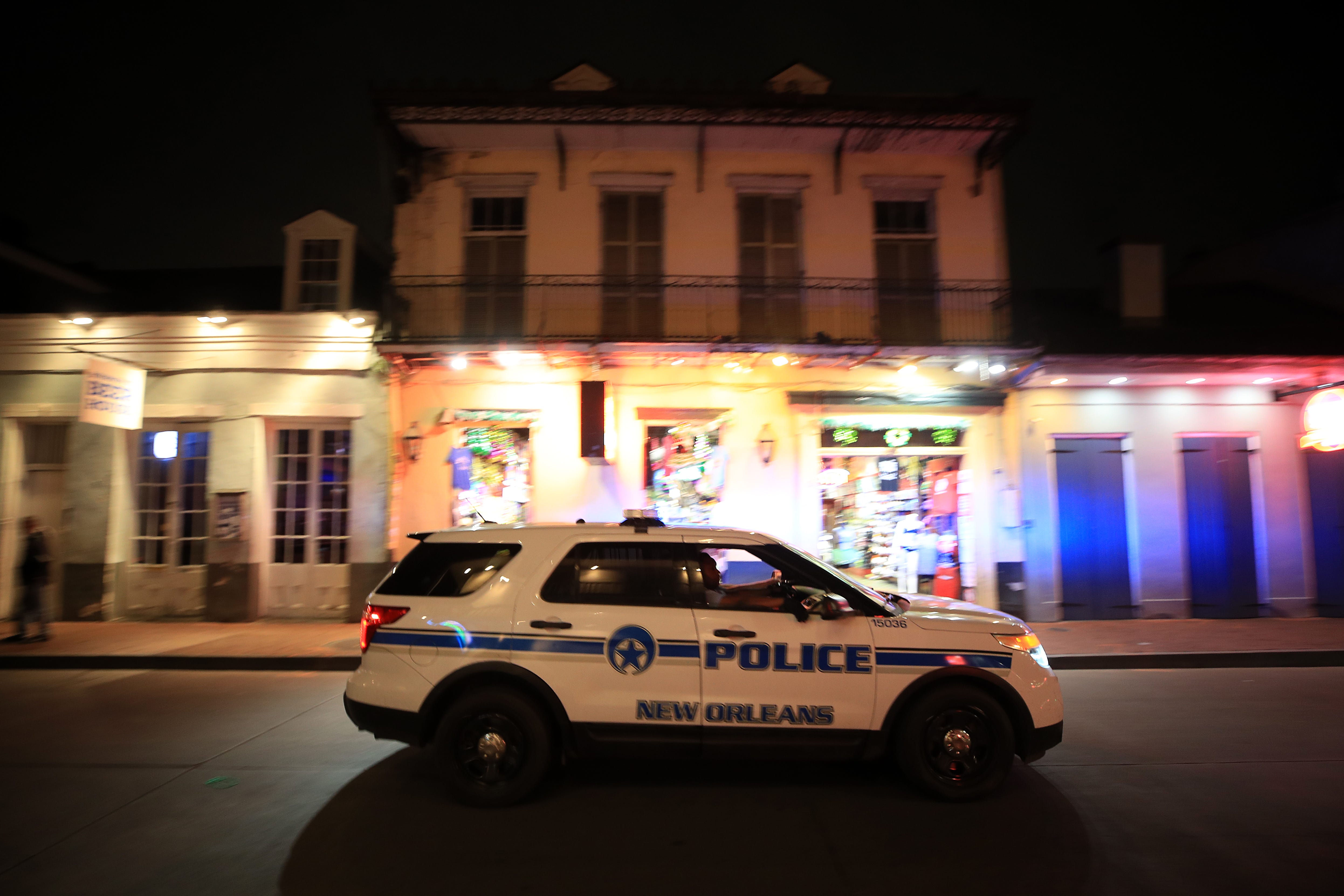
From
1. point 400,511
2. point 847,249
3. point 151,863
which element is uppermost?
point 847,249

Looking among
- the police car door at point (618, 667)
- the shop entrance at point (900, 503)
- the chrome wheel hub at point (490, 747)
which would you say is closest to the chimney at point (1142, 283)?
the shop entrance at point (900, 503)

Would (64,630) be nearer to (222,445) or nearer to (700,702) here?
(222,445)

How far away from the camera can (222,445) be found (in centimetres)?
1116

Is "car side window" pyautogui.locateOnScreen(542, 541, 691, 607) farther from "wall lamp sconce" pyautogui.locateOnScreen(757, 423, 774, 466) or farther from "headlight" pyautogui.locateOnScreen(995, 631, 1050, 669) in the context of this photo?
"wall lamp sconce" pyautogui.locateOnScreen(757, 423, 774, 466)

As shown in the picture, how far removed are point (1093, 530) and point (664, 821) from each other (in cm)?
991

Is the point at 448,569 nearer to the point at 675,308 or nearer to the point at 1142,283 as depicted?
the point at 675,308

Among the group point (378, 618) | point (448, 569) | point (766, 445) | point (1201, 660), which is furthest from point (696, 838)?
point (1201, 660)

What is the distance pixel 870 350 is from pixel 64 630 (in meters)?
12.8

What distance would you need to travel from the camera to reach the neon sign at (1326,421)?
34.1ft

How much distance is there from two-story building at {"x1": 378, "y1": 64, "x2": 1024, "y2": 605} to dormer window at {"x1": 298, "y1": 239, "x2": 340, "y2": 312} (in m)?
1.23

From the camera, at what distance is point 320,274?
38.9ft

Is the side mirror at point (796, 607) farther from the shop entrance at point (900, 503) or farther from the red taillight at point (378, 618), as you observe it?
the shop entrance at point (900, 503)

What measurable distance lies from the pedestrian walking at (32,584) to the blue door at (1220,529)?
17.2 meters

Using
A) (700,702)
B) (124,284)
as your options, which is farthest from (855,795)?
(124,284)
